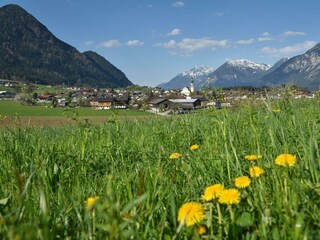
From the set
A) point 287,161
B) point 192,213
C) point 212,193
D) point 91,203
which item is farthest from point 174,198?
point 91,203

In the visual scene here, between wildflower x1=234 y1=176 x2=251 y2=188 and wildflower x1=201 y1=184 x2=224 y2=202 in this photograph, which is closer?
wildflower x1=201 y1=184 x2=224 y2=202

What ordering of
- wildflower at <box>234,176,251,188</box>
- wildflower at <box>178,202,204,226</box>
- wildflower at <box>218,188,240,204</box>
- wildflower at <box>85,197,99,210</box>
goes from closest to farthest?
1. wildflower at <box>85,197,99,210</box>
2. wildflower at <box>178,202,204,226</box>
3. wildflower at <box>218,188,240,204</box>
4. wildflower at <box>234,176,251,188</box>

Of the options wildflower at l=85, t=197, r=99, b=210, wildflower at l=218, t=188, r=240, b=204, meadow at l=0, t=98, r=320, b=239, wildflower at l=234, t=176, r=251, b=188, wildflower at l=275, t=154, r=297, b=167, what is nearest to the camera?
wildflower at l=85, t=197, r=99, b=210

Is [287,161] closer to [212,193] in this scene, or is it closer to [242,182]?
[242,182]

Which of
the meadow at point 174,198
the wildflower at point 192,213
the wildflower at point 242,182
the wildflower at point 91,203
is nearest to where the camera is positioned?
the wildflower at point 91,203

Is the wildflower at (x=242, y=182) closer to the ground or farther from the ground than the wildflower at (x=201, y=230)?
farther from the ground

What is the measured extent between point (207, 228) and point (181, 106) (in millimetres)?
6380

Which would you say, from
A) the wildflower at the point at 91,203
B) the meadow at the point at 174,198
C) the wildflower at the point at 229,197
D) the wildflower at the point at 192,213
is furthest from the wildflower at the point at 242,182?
the wildflower at the point at 91,203

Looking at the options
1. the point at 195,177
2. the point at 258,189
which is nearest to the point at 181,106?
the point at 195,177

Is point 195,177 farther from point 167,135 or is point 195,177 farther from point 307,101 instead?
point 307,101

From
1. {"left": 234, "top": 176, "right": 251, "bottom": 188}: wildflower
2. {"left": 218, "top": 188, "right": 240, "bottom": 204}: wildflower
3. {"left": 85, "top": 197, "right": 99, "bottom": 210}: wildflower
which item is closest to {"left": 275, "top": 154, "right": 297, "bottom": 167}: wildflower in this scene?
{"left": 234, "top": 176, "right": 251, "bottom": 188}: wildflower

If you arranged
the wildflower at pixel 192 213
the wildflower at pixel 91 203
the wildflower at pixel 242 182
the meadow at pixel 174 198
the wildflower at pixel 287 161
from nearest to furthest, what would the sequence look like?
the wildflower at pixel 91 203
the meadow at pixel 174 198
the wildflower at pixel 192 213
the wildflower at pixel 242 182
the wildflower at pixel 287 161

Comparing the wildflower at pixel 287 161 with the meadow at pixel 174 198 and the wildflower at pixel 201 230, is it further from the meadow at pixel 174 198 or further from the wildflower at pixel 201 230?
the wildflower at pixel 201 230

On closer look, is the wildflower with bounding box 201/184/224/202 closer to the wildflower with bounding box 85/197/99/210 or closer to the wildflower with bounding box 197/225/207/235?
the wildflower with bounding box 197/225/207/235
